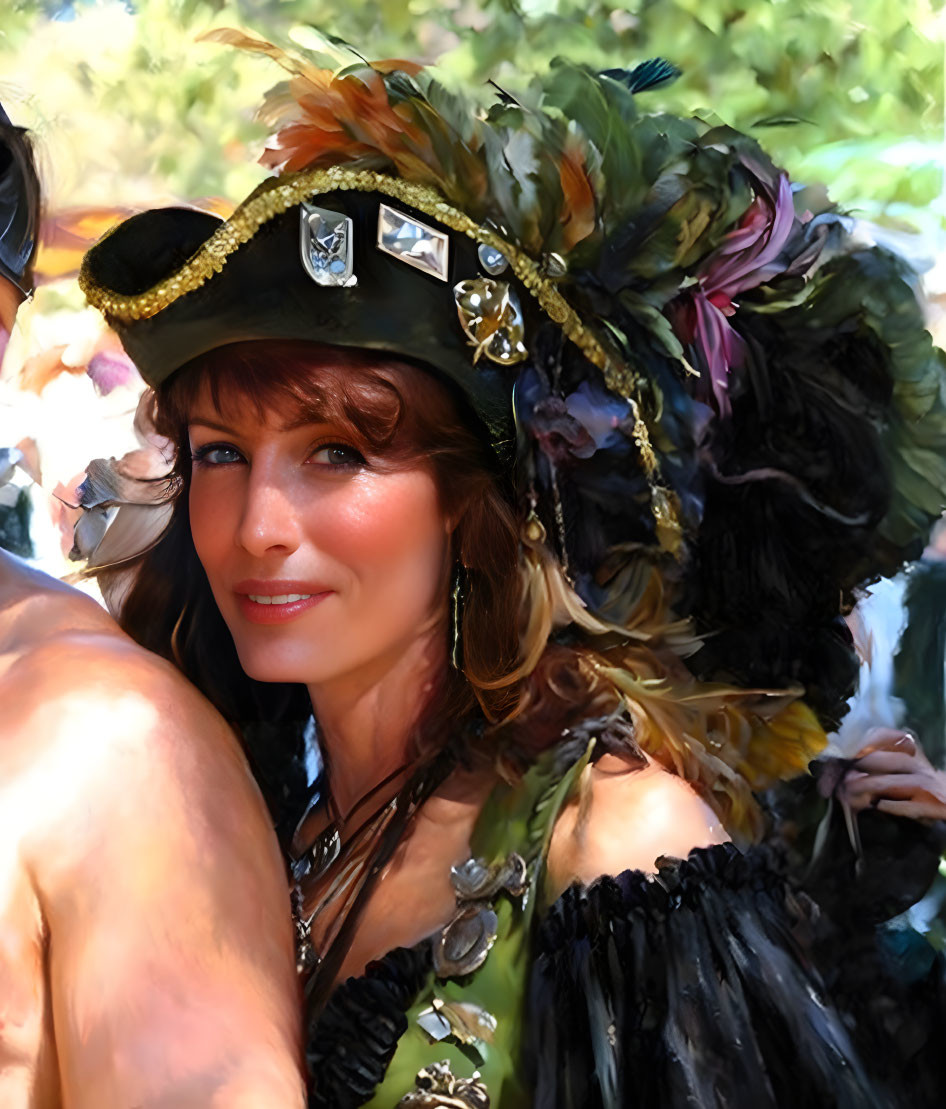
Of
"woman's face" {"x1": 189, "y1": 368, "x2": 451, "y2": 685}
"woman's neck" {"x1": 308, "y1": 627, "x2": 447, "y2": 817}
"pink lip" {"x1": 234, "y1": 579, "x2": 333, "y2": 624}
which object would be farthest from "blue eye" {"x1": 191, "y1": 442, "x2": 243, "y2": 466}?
"woman's neck" {"x1": 308, "y1": 627, "x2": 447, "y2": 817}

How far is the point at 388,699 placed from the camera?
1.15 meters

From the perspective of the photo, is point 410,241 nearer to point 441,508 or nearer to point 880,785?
point 441,508

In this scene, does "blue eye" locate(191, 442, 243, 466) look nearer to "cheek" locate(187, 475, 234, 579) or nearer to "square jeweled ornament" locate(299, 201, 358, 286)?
"cheek" locate(187, 475, 234, 579)

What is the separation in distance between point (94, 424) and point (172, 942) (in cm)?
51

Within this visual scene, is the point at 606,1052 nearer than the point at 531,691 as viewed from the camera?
Yes

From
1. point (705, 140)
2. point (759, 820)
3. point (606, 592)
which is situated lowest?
point (759, 820)

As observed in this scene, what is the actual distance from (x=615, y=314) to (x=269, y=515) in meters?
0.32

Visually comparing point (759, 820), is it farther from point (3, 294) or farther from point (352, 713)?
point (3, 294)

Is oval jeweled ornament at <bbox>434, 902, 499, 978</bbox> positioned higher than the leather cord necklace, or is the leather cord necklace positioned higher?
oval jeweled ornament at <bbox>434, 902, 499, 978</bbox>

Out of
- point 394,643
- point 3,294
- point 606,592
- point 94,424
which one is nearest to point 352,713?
point 394,643

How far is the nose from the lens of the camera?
3.47 ft

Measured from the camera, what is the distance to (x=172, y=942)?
2.90 feet

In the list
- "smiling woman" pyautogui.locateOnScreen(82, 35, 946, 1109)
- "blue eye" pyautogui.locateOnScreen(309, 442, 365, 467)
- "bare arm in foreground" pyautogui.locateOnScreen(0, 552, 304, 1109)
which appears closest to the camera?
"bare arm in foreground" pyautogui.locateOnScreen(0, 552, 304, 1109)

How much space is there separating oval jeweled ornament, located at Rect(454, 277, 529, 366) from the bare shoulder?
332mm
